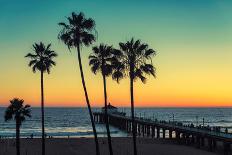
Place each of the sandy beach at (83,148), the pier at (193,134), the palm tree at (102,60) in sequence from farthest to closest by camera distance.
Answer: the sandy beach at (83,148) → the pier at (193,134) → the palm tree at (102,60)

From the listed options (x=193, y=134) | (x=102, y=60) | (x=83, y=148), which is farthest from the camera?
(x=193, y=134)

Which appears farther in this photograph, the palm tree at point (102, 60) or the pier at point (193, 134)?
the pier at point (193, 134)

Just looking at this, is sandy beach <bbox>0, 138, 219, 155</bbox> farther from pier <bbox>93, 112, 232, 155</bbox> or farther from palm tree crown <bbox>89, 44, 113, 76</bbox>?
palm tree crown <bbox>89, 44, 113, 76</bbox>

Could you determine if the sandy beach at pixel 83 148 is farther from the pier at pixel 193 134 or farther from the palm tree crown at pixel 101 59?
the palm tree crown at pixel 101 59

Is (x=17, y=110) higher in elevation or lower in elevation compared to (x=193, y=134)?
higher

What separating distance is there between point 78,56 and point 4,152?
76.6 ft

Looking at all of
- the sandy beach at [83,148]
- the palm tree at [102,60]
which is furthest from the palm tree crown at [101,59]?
the sandy beach at [83,148]

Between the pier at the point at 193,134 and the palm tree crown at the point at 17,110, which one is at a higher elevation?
the palm tree crown at the point at 17,110

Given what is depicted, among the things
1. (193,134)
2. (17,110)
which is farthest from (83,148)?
(17,110)

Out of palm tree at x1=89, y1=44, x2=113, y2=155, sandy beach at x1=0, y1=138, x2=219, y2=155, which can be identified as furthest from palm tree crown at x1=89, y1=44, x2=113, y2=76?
sandy beach at x1=0, y1=138, x2=219, y2=155

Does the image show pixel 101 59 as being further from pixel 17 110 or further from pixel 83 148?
pixel 83 148

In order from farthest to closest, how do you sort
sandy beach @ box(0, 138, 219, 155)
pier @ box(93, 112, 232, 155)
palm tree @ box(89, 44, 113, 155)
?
sandy beach @ box(0, 138, 219, 155) → pier @ box(93, 112, 232, 155) → palm tree @ box(89, 44, 113, 155)

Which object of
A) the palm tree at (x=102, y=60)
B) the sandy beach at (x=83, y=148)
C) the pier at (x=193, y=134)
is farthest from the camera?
the sandy beach at (x=83, y=148)

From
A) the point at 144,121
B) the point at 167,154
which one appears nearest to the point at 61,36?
the point at 167,154
